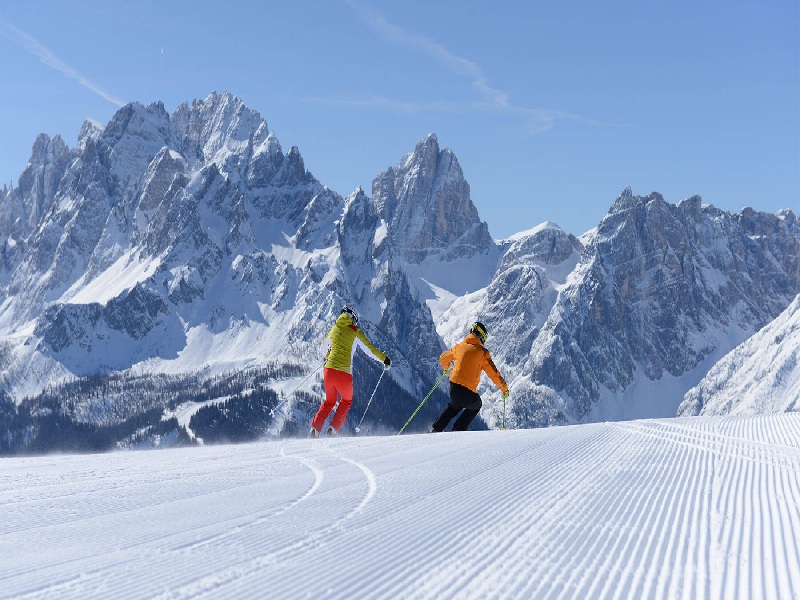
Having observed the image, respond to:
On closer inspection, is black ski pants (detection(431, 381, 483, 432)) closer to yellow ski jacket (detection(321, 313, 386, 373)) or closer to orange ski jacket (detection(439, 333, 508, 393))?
orange ski jacket (detection(439, 333, 508, 393))

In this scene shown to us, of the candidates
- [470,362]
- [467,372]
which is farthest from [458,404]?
[470,362]

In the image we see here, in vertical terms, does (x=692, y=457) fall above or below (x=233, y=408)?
above

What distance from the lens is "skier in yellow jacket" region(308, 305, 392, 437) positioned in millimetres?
18969

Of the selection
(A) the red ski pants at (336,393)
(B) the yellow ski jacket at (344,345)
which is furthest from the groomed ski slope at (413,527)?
(B) the yellow ski jacket at (344,345)

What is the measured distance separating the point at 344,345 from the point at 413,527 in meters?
13.7

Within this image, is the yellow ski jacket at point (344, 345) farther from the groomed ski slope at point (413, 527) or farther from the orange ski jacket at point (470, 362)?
the groomed ski slope at point (413, 527)

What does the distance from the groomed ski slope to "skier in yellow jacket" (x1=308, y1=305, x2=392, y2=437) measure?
885 cm

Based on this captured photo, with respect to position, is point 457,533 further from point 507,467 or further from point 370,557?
point 507,467

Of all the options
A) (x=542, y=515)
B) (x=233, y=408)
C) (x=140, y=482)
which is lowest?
(x=233, y=408)

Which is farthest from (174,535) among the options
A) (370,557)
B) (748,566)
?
(748,566)

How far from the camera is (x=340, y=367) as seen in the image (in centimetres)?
1916

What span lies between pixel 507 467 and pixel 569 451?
182 centimetres

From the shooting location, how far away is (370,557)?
4.95m

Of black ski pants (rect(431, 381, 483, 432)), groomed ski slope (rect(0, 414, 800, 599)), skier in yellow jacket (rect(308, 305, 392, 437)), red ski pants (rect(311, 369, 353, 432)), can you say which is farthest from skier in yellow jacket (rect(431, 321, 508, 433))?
groomed ski slope (rect(0, 414, 800, 599))
